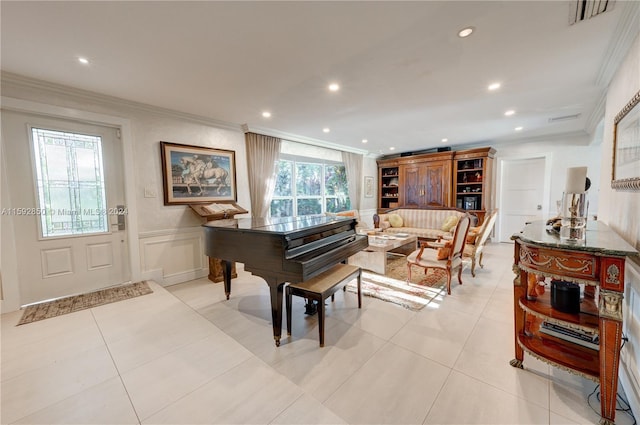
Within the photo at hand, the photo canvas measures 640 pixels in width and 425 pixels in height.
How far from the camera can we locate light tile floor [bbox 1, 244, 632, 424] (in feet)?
4.68

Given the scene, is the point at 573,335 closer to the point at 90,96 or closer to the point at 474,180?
the point at 90,96

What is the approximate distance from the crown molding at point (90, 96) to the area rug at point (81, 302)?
228 cm

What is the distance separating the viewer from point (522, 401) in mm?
1511

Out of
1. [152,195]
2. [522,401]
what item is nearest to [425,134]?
[522,401]

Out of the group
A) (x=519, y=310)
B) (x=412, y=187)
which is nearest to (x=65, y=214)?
(x=519, y=310)

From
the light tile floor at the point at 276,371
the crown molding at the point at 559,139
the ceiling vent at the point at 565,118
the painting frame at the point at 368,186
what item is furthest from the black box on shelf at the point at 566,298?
the painting frame at the point at 368,186

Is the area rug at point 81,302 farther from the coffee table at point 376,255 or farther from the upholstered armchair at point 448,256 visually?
the upholstered armchair at point 448,256

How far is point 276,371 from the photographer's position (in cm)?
177

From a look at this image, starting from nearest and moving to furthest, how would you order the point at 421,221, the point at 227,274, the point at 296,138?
the point at 227,274 < the point at 296,138 < the point at 421,221

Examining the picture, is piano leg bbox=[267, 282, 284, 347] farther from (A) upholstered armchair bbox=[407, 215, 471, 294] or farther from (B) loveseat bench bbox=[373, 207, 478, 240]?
(B) loveseat bench bbox=[373, 207, 478, 240]

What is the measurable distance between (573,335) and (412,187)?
5307 mm

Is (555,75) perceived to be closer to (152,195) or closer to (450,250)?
(450,250)

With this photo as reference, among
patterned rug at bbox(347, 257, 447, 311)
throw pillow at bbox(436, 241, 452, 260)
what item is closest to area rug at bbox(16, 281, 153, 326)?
patterned rug at bbox(347, 257, 447, 311)

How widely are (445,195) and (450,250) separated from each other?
3.54 meters
